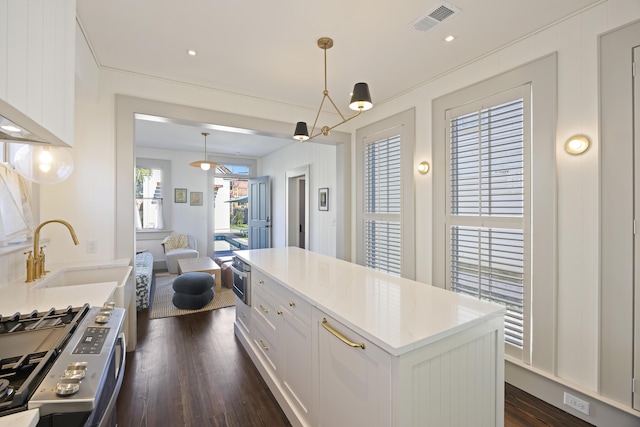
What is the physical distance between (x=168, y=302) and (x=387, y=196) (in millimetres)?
3581

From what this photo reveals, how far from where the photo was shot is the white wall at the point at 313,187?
4922 mm

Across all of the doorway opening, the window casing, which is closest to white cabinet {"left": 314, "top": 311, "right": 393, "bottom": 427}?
the window casing

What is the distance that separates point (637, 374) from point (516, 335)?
678 mm

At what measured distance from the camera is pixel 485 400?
4.64 ft

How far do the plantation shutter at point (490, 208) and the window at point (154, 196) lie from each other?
6072 mm

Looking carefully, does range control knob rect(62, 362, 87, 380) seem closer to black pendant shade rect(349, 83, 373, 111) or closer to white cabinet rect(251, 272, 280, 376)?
white cabinet rect(251, 272, 280, 376)

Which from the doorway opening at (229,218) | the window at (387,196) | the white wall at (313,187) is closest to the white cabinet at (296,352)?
the window at (387,196)

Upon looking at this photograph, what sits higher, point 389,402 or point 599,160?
point 599,160

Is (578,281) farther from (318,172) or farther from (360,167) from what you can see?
(318,172)

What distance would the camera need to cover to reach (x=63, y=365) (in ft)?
2.88

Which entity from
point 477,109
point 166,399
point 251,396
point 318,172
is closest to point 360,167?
point 318,172

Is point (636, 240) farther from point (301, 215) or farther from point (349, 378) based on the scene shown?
point (301, 215)

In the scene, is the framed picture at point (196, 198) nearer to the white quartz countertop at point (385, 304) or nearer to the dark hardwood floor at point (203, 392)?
the dark hardwood floor at point (203, 392)

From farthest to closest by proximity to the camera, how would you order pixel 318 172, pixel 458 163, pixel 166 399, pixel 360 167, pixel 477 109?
pixel 318 172
pixel 360 167
pixel 458 163
pixel 477 109
pixel 166 399
